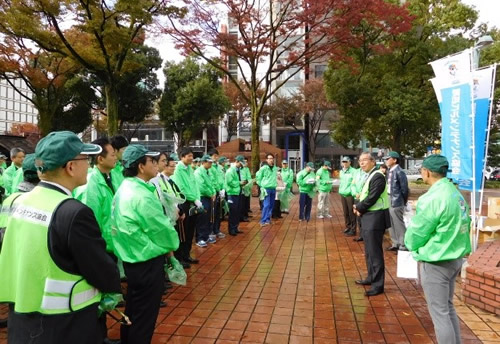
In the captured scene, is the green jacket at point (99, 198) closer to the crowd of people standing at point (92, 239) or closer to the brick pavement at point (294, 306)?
the crowd of people standing at point (92, 239)

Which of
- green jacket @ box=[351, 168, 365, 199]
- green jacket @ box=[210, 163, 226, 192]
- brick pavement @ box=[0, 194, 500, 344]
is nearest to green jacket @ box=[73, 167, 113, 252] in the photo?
brick pavement @ box=[0, 194, 500, 344]

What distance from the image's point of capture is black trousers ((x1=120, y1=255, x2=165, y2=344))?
2.71m

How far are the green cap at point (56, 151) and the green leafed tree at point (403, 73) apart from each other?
14.8 metres

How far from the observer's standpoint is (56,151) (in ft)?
5.88

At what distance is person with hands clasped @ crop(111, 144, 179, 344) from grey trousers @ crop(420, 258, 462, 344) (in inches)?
82.9

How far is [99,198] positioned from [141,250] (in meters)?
0.98

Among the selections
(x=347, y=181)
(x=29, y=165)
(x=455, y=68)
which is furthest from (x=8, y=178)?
(x=455, y=68)

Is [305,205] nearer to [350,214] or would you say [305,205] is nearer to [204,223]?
[350,214]

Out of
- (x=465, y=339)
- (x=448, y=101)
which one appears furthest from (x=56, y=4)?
(x=465, y=339)

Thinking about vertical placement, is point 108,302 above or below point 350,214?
above

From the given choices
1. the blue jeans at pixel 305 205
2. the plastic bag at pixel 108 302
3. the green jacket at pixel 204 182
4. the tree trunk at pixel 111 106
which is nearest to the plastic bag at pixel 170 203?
the plastic bag at pixel 108 302

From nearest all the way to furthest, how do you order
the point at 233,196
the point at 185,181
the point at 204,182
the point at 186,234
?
the point at 186,234 → the point at 185,181 → the point at 204,182 → the point at 233,196

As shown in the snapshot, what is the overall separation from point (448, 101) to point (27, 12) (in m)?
12.7

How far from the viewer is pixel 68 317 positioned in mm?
1738
